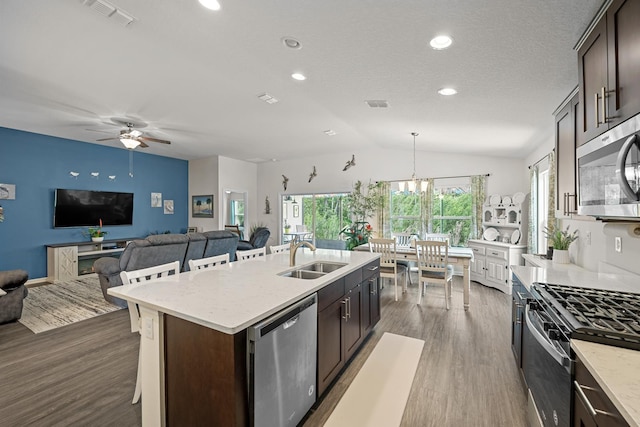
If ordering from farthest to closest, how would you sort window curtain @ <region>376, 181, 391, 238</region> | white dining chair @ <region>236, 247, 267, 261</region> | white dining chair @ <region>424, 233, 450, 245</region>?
window curtain @ <region>376, 181, 391, 238</region>
white dining chair @ <region>424, 233, 450, 245</region>
white dining chair @ <region>236, 247, 267, 261</region>

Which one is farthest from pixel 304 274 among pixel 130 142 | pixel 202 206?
pixel 202 206

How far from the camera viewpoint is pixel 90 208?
6230 mm

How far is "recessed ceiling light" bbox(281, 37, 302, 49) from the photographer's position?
234 centimetres

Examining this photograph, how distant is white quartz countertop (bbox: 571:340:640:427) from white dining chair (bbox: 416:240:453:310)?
3.12 meters

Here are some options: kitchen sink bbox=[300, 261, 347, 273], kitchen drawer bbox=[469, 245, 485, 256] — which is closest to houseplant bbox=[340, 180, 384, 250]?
kitchen drawer bbox=[469, 245, 485, 256]

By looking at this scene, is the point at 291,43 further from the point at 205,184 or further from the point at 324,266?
the point at 205,184

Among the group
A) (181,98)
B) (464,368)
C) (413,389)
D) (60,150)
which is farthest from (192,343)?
(60,150)

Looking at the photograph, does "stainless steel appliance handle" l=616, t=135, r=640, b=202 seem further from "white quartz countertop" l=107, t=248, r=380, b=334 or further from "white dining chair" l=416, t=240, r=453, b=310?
"white dining chair" l=416, t=240, r=453, b=310

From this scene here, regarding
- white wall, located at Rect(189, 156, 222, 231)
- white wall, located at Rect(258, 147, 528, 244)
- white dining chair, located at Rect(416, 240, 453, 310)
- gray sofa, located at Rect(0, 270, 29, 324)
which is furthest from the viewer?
white wall, located at Rect(189, 156, 222, 231)

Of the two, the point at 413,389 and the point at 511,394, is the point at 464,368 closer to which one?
the point at 511,394

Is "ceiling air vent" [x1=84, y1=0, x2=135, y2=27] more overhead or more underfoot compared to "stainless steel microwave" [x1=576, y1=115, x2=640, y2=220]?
more overhead

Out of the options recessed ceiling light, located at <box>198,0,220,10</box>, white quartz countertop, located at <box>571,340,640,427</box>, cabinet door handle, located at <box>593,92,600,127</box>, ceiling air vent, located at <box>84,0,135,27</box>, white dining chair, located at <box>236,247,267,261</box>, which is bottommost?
white quartz countertop, located at <box>571,340,640,427</box>

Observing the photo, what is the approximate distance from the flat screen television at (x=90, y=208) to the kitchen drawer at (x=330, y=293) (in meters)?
6.43

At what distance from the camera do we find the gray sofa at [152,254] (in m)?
3.87
